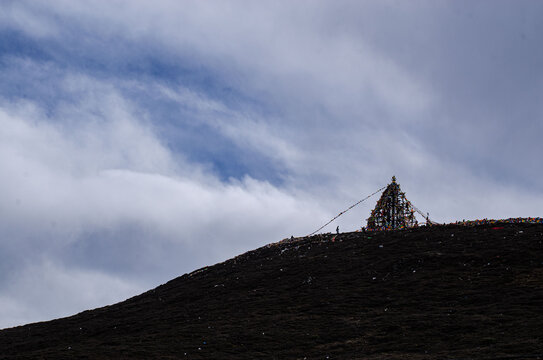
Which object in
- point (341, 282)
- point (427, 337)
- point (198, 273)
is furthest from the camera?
point (198, 273)

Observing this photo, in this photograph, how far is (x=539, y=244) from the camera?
29.0 meters

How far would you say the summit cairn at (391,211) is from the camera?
40219 millimetres

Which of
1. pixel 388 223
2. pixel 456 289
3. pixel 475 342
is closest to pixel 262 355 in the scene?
pixel 475 342

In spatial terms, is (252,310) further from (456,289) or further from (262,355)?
(456,289)

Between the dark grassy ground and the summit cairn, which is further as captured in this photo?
the summit cairn

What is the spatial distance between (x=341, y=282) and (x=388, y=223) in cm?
1318

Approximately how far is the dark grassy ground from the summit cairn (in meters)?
4.41

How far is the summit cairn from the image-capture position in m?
40.2

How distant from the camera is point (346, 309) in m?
24.6

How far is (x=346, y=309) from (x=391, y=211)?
17262mm

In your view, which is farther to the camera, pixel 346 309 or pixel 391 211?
pixel 391 211

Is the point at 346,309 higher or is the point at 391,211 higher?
the point at 391,211

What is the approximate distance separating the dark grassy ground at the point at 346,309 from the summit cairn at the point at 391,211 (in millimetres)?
4412

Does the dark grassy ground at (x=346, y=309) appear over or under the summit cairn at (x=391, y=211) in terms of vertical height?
under
